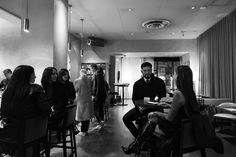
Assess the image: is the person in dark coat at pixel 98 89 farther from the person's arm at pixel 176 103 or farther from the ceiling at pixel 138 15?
the person's arm at pixel 176 103

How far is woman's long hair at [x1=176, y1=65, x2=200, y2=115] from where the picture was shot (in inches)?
77.9

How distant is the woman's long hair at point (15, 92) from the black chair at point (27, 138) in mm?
234

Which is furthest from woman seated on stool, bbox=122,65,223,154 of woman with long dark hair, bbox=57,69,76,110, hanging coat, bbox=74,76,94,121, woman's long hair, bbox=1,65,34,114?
hanging coat, bbox=74,76,94,121

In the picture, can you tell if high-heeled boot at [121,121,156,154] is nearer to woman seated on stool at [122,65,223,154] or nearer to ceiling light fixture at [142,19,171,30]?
woman seated on stool at [122,65,223,154]

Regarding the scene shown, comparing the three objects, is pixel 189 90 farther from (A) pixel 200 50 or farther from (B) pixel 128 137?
(A) pixel 200 50

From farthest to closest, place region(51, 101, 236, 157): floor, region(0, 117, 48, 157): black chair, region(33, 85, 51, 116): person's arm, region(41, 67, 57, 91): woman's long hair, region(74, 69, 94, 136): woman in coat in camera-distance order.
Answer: region(74, 69, 94, 136): woman in coat, region(51, 101, 236, 157): floor, region(41, 67, 57, 91): woman's long hair, region(33, 85, 51, 116): person's arm, region(0, 117, 48, 157): black chair

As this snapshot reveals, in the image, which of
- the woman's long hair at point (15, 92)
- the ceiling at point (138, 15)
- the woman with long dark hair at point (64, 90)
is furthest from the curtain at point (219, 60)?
the woman's long hair at point (15, 92)

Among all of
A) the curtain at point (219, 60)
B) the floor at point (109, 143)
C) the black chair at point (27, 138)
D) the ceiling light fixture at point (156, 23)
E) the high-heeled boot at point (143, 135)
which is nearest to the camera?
the black chair at point (27, 138)

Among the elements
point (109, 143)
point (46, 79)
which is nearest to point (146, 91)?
point (109, 143)

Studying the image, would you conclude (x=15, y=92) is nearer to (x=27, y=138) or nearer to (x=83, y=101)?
(x=27, y=138)

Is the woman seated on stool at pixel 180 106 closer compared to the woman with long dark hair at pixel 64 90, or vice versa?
the woman seated on stool at pixel 180 106

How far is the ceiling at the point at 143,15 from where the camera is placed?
16.7ft

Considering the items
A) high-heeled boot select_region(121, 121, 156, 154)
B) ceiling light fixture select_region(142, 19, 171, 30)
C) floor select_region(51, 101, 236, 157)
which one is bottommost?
floor select_region(51, 101, 236, 157)

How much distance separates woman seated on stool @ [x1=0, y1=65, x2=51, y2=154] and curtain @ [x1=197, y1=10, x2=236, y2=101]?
5916 millimetres
